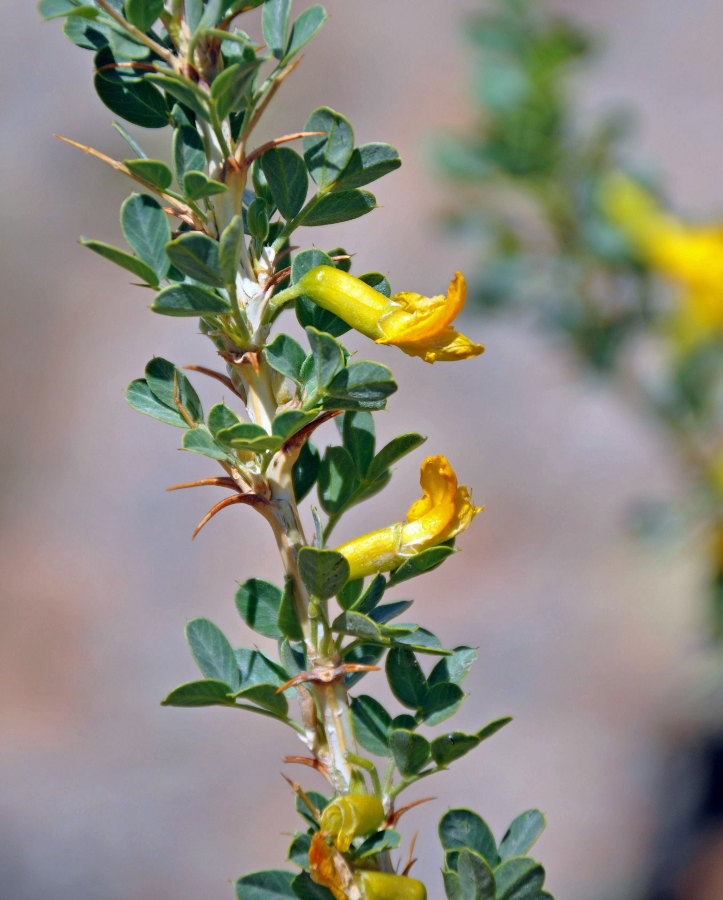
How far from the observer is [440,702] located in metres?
0.49

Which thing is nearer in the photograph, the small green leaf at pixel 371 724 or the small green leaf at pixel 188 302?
the small green leaf at pixel 188 302

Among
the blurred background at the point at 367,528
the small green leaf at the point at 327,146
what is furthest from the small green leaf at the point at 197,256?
the blurred background at the point at 367,528

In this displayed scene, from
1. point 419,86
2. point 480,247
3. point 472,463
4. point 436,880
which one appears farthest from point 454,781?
point 419,86

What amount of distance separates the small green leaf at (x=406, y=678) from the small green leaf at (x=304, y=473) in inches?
4.5

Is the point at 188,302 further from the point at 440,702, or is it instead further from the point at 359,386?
the point at 440,702

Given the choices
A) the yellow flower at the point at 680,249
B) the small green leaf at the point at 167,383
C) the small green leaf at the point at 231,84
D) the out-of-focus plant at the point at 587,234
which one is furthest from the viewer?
the out-of-focus plant at the point at 587,234

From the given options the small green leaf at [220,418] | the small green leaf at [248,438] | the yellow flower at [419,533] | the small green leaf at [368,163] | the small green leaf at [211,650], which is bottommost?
the small green leaf at [211,650]

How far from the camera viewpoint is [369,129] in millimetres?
3949

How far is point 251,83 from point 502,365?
2798mm

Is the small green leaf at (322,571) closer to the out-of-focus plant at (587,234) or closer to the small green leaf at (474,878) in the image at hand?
the small green leaf at (474,878)

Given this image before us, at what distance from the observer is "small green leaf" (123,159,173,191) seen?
392 millimetres

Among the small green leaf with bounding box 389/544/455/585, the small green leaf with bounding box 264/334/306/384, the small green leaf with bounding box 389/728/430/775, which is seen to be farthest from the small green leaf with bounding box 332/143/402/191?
the small green leaf with bounding box 389/728/430/775

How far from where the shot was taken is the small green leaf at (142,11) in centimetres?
40

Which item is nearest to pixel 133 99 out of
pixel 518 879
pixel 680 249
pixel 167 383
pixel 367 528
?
pixel 167 383
